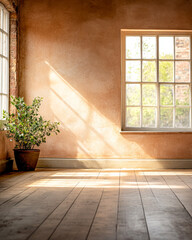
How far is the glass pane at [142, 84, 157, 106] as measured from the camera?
244 inches

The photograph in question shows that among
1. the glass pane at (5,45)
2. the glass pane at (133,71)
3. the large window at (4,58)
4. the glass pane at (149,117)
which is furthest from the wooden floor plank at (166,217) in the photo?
the glass pane at (5,45)

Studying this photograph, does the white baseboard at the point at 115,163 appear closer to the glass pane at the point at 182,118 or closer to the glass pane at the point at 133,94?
the glass pane at the point at 182,118

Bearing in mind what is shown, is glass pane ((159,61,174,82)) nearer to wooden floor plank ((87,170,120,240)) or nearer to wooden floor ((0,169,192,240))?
wooden floor ((0,169,192,240))

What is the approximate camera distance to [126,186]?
4.13 m

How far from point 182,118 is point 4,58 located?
3.50m

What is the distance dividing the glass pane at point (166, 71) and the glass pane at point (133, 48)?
0.49 m

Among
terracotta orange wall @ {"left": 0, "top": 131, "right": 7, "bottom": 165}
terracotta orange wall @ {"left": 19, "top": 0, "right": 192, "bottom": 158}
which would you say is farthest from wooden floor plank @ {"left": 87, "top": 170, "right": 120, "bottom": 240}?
terracotta orange wall @ {"left": 0, "top": 131, "right": 7, "bottom": 165}

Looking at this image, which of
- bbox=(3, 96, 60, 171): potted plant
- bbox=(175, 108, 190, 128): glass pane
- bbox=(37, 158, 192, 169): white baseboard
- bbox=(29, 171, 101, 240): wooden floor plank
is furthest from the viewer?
bbox=(175, 108, 190, 128): glass pane

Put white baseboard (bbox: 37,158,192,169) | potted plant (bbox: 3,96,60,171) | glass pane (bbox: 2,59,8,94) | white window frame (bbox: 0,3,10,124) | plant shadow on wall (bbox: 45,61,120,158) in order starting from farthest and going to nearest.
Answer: plant shadow on wall (bbox: 45,61,120,158) < white baseboard (bbox: 37,158,192,169) < glass pane (bbox: 2,59,8,94) < white window frame (bbox: 0,3,10,124) < potted plant (bbox: 3,96,60,171)

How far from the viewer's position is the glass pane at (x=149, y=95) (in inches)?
244

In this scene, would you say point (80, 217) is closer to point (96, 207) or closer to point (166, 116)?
point (96, 207)

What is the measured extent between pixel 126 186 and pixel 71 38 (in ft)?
10.7

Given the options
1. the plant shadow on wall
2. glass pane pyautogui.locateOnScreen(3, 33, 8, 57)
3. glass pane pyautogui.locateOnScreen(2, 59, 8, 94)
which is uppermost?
glass pane pyautogui.locateOnScreen(3, 33, 8, 57)

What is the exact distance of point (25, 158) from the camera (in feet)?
18.1
